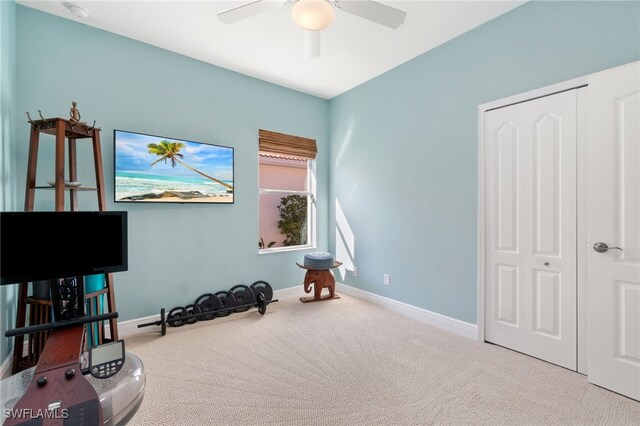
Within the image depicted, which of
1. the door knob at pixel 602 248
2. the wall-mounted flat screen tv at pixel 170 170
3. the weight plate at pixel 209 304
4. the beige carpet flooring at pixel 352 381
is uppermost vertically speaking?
the wall-mounted flat screen tv at pixel 170 170

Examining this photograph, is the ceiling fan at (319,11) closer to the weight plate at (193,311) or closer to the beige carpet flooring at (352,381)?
the beige carpet flooring at (352,381)

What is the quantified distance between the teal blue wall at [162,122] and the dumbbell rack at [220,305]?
96mm

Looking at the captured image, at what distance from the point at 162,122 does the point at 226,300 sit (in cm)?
202

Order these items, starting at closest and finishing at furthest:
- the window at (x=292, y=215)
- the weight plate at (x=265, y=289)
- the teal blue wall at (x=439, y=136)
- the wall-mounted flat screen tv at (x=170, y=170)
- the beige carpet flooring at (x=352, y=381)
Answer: the beige carpet flooring at (x=352, y=381) → the teal blue wall at (x=439, y=136) → the wall-mounted flat screen tv at (x=170, y=170) → the weight plate at (x=265, y=289) → the window at (x=292, y=215)

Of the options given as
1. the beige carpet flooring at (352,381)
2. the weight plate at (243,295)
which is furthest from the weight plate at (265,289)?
the beige carpet flooring at (352,381)

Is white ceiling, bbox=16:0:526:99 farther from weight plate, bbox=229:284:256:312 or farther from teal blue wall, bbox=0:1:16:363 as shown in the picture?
weight plate, bbox=229:284:256:312

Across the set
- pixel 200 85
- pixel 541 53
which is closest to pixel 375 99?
pixel 541 53

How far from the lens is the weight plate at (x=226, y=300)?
328 cm

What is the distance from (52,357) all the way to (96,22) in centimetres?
285

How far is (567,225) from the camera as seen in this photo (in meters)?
2.21

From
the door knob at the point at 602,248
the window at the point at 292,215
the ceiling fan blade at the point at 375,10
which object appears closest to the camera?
the ceiling fan blade at the point at 375,10

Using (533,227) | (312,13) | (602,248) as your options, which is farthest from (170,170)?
(602,248)

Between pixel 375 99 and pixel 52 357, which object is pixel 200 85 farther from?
pixel 52 357

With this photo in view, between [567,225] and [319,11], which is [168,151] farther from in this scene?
[567,225]
